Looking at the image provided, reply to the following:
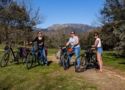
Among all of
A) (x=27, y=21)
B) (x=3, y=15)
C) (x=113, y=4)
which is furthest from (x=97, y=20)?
(x=3, y=15)

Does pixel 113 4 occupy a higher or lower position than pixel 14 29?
higher

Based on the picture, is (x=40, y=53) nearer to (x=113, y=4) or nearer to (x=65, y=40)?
(x=113, y=4)

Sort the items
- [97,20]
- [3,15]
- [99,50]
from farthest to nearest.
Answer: [97,20] → [3,15] → [99,50]

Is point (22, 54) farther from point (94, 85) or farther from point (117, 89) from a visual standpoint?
point (117, 89)

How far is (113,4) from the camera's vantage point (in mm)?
13680

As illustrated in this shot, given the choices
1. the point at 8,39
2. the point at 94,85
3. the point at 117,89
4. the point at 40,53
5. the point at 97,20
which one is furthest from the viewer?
the point at 97,20

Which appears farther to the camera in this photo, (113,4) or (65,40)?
(65,40)

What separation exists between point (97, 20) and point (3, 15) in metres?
12.0

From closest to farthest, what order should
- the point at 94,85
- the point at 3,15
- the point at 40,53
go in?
1. the point at 94,85
2. the point at 40,53
3. the point at 3,15

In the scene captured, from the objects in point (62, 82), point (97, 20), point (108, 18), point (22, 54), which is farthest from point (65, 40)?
point (62, 82)

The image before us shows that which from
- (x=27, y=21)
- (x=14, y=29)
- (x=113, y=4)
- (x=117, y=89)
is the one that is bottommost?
(x=117, y=89)

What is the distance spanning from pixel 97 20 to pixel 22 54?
13.1 metres

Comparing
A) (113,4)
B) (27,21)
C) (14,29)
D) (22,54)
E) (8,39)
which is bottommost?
(22,54)

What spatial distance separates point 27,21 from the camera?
1427cm
